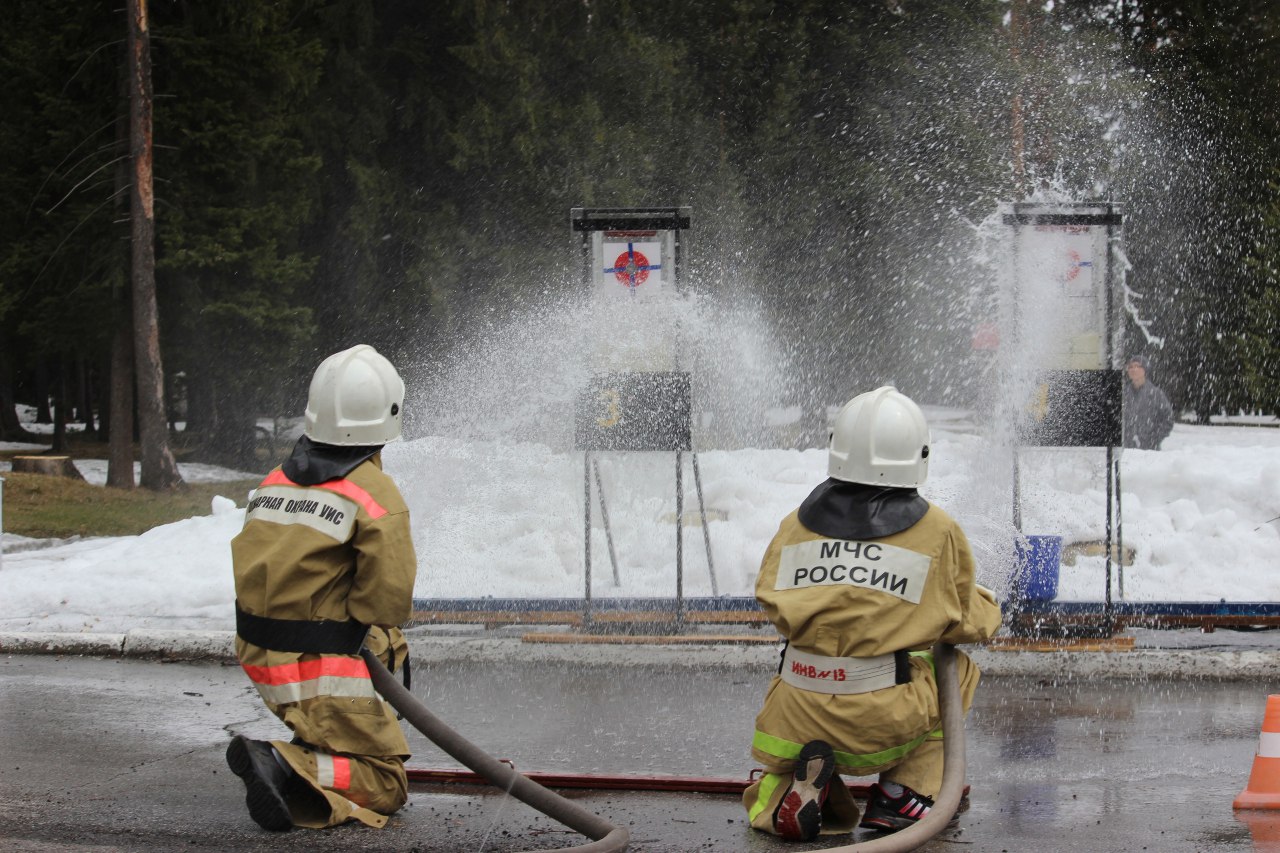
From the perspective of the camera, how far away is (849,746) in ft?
15.9

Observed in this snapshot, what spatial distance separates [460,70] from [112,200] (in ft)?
20.6

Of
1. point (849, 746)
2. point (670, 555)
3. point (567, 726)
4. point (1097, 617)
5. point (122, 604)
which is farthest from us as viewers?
point (670, 555)

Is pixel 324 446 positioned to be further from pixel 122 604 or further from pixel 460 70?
pixel 460 70

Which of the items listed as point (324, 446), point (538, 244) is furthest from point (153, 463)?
point (324, 446)

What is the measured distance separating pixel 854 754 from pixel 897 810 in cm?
26

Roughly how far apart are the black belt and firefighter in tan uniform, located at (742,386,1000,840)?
4.62 ft

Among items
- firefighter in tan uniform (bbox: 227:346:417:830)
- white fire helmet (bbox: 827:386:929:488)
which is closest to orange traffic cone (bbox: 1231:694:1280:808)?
white fire helmet (bbox: 827:386:929:488)

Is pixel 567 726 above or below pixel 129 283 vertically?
below

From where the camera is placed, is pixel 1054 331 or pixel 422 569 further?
pixel 422 569

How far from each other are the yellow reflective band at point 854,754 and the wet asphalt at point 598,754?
1.00ft

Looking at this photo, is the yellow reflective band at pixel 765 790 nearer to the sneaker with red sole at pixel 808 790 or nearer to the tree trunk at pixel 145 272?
the sneaker with red sole at pixel 808 790

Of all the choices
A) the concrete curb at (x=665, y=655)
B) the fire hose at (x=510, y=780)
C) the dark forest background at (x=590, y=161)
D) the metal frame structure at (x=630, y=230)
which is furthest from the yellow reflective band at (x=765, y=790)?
the dark forest background at (x=590, y=161)

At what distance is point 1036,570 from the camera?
28.7 feet

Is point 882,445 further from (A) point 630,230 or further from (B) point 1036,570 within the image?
(A) point 630,230
